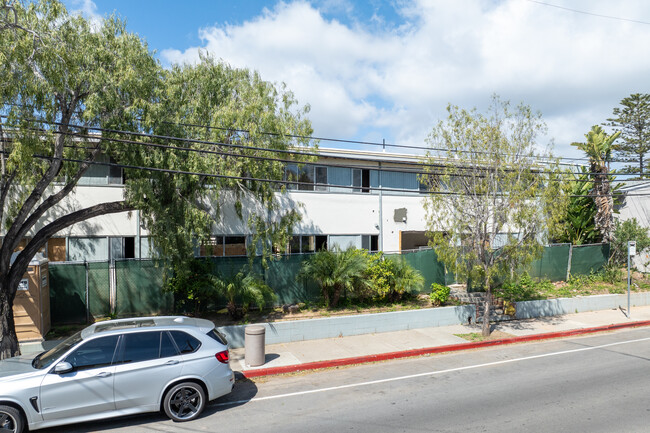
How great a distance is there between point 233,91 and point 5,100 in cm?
631

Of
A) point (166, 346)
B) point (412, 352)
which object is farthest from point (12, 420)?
point (412, 352)

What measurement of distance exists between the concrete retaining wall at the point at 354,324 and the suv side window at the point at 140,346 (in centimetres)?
460

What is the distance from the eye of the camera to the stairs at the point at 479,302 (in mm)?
15867

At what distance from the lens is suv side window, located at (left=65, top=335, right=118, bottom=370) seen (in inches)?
283

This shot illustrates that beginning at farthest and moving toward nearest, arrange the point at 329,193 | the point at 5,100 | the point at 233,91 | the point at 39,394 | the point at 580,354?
the point at 329,193 → the point at 233,91 → the point at 580,354 → the point at 5,100 → the point at 39,394

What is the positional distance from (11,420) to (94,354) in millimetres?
1347

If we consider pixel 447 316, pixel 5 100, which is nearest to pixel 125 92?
pixel 5 100

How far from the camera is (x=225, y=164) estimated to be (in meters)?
12.8

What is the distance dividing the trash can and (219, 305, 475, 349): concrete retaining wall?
1.61m

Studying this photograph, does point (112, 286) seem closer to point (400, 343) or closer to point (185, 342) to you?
point (185, 342)

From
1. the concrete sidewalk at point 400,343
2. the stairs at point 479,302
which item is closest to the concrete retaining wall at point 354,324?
the concrete sidewalk at point 400,343

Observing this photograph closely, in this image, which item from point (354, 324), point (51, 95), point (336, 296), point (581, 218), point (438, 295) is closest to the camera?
point (51, 95)

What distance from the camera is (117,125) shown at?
35.5 ft

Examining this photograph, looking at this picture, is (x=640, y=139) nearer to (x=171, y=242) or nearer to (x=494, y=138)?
(x=494, y=138)
